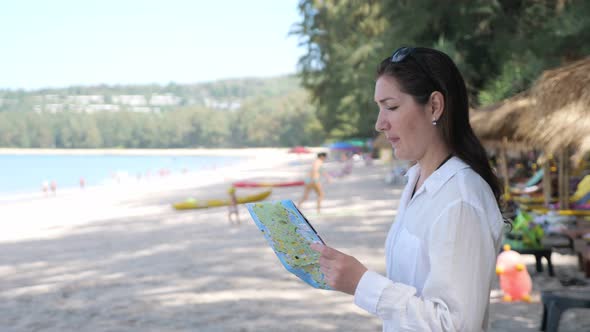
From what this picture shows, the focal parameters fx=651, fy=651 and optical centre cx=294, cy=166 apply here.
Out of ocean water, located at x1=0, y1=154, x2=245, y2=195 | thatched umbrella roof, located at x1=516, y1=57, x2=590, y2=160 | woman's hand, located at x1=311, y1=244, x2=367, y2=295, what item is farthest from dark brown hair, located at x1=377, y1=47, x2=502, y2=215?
ocean water, located at x1=0, y1=154, x2=245, y2=195

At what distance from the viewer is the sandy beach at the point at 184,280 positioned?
19.9ft

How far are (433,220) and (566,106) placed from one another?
586cm

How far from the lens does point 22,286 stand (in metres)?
8.43

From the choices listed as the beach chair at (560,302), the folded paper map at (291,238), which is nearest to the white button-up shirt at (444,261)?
the folded paper map at (291,238)

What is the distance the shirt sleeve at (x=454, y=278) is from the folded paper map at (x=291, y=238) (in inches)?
10.6

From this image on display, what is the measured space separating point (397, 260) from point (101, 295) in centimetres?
655

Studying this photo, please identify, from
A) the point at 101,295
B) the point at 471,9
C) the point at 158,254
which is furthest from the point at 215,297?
the point at 471,9

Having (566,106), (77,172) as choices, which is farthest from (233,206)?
(77,172)

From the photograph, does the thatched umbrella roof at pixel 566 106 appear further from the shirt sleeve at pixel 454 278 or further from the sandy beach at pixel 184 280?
the shirt sleeve at pixel 454 278

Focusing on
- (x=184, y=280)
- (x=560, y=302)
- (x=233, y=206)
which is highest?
(x=560, y=302)

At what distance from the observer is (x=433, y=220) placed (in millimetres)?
1415

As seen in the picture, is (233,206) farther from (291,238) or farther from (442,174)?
(442,174)

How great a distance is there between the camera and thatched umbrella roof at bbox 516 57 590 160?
6.43m

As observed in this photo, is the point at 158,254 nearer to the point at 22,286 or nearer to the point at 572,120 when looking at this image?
the point at 22,286
